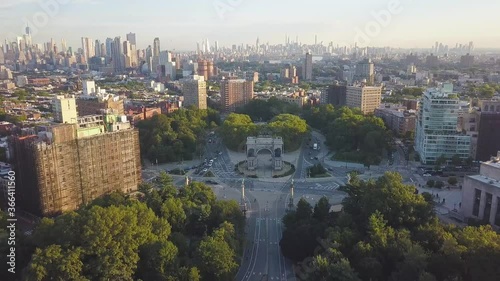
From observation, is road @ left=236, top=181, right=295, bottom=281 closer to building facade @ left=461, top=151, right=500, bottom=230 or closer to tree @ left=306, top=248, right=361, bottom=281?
tree @ left=306, top=248, right=361, bottom=281

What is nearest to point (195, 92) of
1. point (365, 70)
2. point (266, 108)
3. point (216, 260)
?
point (266, 108)

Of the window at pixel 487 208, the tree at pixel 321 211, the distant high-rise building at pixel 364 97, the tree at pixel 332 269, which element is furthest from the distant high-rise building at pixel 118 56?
the tree at pixel 332 269

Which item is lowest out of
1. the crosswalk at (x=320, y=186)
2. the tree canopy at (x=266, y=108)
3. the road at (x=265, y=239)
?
the road at (x=265, y=239)

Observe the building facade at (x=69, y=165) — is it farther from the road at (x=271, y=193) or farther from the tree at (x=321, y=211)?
the tree at (x=321, y=211)

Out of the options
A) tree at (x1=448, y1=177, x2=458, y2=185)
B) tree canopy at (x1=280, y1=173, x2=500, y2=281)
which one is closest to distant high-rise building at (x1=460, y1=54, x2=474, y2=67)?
tree at (x1=448, y1=177, x2=458, y2=185)

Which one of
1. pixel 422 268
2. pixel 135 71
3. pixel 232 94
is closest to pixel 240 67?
pixel 135 71

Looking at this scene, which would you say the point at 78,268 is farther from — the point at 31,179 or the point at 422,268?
the point at 422,268
